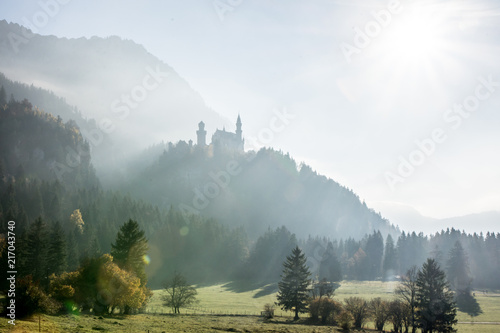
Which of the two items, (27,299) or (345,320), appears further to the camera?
(345,320)

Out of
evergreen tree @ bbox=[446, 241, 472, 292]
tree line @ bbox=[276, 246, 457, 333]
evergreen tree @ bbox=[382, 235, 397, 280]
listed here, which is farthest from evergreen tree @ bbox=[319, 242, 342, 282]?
tree line @ bbox=[276, 246, 457, 333]

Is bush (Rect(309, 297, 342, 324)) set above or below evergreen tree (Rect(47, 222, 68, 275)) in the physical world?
below

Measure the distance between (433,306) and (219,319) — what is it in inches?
1285

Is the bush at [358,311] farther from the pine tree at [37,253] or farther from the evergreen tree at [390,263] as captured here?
the evergreen tree at [390,263]

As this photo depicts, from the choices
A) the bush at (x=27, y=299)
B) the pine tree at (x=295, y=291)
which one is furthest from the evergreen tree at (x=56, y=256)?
the pine tree at (x=295, y=291)

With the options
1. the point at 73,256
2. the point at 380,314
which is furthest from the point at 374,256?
the point at 73,256

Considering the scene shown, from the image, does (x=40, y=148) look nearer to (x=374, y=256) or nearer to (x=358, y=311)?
(x=374, y=256)

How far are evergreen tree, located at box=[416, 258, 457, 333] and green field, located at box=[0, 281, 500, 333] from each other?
550 cm

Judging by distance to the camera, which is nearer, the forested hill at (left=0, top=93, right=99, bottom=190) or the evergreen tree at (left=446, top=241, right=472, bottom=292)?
the evergreen tree at (left=446, top=241, right=472, bottom=292)

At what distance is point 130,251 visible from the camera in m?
50.8

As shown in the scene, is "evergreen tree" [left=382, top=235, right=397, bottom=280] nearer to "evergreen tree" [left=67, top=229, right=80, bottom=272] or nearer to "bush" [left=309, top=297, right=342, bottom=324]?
"bush" [left=309, top=297, right=342, bottom=324]

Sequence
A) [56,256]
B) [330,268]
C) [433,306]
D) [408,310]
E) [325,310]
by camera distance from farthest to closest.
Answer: [330,268], [56,256], [325,310], [408,310], [433,306]

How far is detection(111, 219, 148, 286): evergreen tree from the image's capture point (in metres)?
50.5

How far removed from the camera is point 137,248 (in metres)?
51.6
